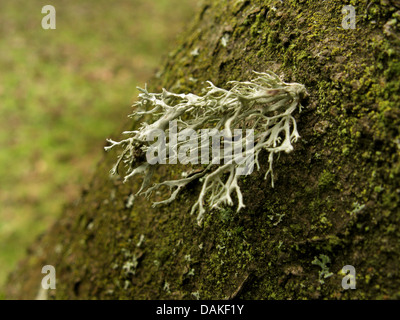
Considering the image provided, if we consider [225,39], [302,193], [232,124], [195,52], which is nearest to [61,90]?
[195,52]

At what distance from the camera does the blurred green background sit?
500 cm

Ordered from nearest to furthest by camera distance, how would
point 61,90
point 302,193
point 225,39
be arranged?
point 302,193
point 225,39
point 61,90

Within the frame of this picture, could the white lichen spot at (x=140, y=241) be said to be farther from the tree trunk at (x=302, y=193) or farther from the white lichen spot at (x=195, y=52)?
the white lichen spot at (x=195, y=52)

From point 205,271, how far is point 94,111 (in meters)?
5.35

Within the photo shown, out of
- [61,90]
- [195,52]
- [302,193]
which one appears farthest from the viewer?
[61,90]

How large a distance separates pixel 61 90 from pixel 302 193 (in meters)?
6.42

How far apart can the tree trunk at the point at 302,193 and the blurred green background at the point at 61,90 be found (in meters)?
1.94

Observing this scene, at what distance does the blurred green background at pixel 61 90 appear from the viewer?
16.4ft

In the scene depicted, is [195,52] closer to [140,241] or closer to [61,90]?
[140,241]

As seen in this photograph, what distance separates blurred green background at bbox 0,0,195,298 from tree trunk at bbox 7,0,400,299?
6.36 feet

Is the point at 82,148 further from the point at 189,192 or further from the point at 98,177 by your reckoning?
the point at 189,192

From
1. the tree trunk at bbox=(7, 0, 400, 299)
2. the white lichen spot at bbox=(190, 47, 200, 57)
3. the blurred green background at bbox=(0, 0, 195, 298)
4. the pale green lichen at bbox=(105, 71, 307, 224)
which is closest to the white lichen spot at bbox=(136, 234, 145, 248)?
the tree trunk at bbox=(7, 0, 400, 299)

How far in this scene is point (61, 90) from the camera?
6.62 m
